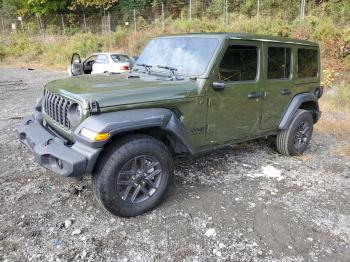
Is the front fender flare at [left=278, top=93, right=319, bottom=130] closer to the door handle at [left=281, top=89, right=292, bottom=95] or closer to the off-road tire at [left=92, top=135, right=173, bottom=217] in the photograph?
the door handle at [left=281, top=89, right=292, bottom=95]

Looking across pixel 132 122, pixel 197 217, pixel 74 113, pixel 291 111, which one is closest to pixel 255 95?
pixel 291 111

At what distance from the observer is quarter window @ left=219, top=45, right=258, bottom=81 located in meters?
3.97

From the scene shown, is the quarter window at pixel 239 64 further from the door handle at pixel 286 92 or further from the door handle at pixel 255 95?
the door handle at pixel 286 92

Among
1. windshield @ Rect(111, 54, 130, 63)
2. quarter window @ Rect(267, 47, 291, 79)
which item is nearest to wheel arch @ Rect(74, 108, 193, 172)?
quarter window @ Rect(267, 47, 291, 79)

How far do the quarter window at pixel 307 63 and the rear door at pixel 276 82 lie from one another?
0.89 feet

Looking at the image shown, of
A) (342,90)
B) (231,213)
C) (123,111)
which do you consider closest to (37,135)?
(123,111)

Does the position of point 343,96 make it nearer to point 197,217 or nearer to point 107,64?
point 197,217

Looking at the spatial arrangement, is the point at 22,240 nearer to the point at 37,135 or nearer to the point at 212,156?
the point at 37,135

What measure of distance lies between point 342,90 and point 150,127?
830 cm

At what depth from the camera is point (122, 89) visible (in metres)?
3.36

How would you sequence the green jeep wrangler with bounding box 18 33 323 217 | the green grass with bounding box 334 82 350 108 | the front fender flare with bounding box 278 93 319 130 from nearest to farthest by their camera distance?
the green jeep wrangler with bounding box 18 33 323 217
the front fender flare with bounding box 278 93 319 130
the green grass with bounding box 334 82 350 108

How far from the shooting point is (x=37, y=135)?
359cm

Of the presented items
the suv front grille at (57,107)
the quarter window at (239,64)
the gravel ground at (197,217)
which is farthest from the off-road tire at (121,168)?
the quarter window at (239,64)

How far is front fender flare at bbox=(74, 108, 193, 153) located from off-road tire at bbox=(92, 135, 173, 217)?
178mm
